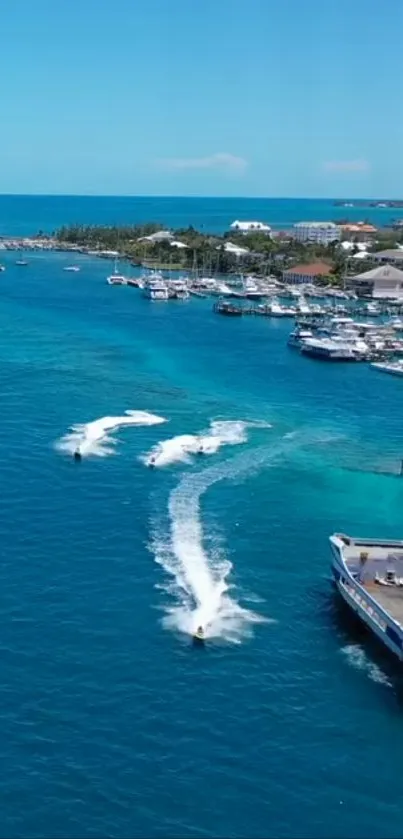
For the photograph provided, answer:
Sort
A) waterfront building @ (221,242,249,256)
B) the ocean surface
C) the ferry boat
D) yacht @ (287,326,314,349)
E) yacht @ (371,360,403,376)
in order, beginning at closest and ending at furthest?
the ocean surface < the ferry boat < yacht @ (371,360,403,376) < yacht @ (287,326,314,349) < waterfront building @ (221,242,249,256)

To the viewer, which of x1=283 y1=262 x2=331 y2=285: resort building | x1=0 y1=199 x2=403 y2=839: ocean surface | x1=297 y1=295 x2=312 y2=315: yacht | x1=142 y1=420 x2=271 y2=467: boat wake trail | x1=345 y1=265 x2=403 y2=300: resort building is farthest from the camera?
x1=283 y1=262 x2=331 y2=285: resort building

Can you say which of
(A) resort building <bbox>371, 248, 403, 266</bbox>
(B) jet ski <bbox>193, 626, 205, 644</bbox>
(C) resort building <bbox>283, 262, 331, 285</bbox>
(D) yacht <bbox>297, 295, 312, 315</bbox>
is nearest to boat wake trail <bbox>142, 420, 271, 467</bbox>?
(B) jet ski <bbox>193, 626, 205, 644</bbox>

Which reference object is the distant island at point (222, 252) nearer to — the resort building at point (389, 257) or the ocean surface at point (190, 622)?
the resort building at point (389, 257)

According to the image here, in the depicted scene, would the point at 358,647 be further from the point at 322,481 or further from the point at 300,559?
the point at 322,481

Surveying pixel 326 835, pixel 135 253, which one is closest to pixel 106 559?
pixel 326 835

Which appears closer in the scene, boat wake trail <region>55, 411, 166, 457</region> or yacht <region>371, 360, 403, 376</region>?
boat wake trail <region>55, 411, 166, 457</region>

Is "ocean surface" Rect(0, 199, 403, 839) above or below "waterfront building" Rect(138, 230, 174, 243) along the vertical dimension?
below

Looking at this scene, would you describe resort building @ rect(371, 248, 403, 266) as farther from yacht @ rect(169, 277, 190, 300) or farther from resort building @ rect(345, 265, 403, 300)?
yacht @ rect(169, 277, 190, 300)

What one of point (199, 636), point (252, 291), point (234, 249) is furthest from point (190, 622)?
point (234, 249)
